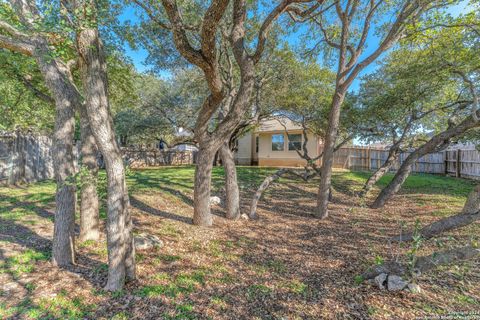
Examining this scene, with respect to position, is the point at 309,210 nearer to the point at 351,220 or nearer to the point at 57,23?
the point at 351,220

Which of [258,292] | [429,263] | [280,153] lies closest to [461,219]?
[429,263]

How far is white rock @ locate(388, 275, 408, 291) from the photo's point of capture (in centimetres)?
292

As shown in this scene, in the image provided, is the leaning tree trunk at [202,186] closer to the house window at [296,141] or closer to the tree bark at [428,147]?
the tree bark at [428,147]

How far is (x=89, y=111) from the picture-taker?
2.94 metres

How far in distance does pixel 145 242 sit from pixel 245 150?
17.7 m

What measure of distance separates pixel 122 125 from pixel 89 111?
522 inches

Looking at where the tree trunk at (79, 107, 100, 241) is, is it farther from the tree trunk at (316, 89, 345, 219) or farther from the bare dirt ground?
the tree trunk at (316, 89, 345, 219)

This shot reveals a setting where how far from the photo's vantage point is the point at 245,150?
21766 millimetres

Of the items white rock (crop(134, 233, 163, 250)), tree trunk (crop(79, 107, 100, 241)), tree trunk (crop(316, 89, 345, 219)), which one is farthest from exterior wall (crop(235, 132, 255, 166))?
tree trunk (crop(79, 107, 100, 241))

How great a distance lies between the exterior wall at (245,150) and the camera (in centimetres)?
2153

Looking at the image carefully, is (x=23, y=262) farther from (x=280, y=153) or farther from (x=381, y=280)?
(x=280, y=153)

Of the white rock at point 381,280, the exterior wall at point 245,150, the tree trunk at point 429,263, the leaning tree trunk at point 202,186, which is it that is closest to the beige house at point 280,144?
the exterior wall at point 245,150

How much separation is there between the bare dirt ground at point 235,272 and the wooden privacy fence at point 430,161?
8.93 metres

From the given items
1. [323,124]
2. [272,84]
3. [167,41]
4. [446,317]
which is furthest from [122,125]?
[446,317]
